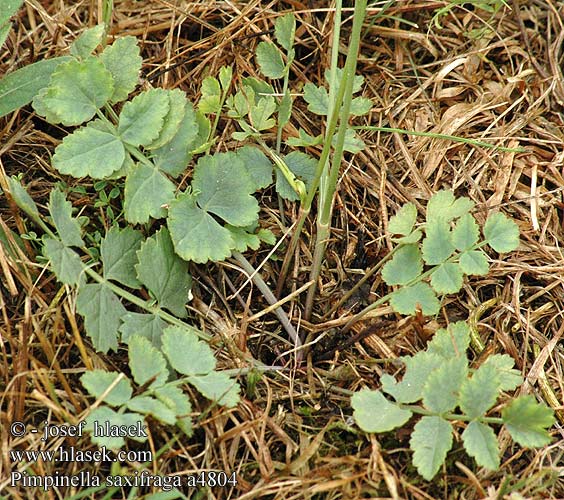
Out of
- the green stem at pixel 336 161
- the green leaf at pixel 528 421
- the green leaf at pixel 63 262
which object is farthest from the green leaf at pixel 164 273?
the green leaf at pixel 528 421

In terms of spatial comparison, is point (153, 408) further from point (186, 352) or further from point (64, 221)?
point (64, 221)

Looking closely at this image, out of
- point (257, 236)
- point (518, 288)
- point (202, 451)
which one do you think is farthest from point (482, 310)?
point (202, 451)

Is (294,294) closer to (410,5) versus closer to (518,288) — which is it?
(518,288)

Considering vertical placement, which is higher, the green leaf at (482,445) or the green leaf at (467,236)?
the green leaf at (467,236)

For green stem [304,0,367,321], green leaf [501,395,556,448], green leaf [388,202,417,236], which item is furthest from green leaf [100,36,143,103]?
green leaf [501,395,556,448]

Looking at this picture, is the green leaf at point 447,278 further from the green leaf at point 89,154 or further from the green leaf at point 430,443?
the green leaf at point 89,154

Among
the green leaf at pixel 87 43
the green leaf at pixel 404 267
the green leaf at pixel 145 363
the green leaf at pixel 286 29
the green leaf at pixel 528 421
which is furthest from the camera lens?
the green leaf at pixel 286 29
